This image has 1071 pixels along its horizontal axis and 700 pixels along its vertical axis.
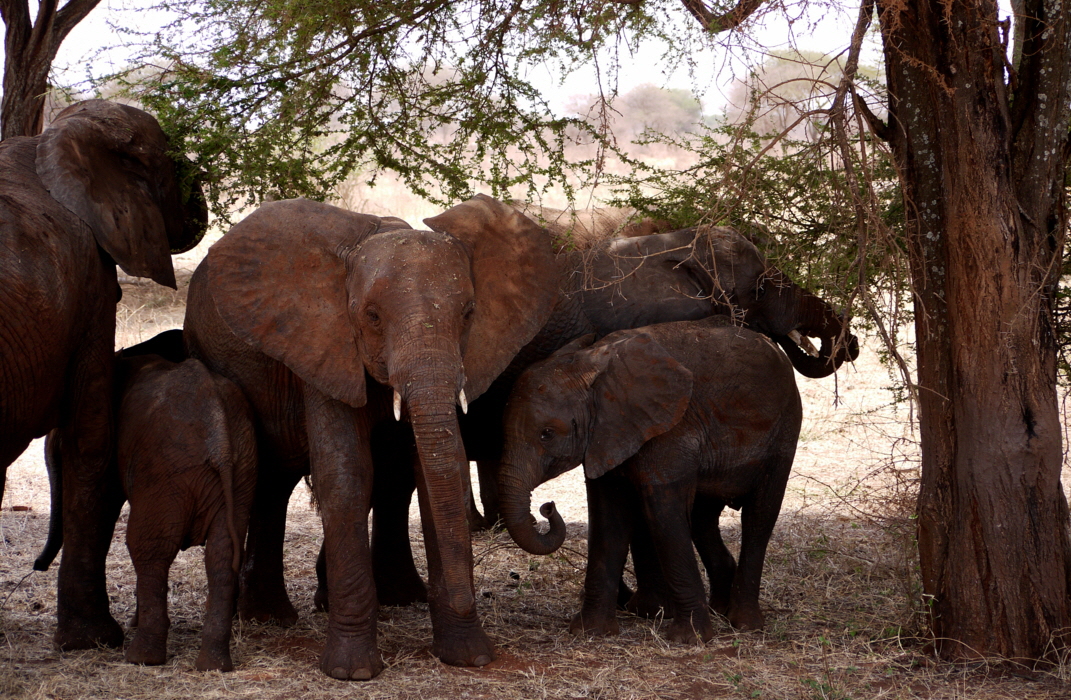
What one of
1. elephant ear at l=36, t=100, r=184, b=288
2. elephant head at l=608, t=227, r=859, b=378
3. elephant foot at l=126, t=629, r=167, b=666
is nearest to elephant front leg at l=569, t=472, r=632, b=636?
elephant head at l=608, t=227, r=859, b=378

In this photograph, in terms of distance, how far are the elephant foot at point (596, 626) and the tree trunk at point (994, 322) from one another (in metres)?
1.58

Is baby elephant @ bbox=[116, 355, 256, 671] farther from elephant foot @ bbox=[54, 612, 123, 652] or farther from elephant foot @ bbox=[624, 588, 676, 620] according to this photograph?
elephant foot @ bbox=[624, 588, 676, 620]

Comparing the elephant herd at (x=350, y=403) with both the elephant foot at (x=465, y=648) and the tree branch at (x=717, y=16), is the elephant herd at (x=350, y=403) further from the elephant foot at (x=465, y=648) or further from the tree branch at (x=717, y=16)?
the tree branch at (x=717, y=16)

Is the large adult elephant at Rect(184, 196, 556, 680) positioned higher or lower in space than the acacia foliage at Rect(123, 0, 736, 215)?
lower

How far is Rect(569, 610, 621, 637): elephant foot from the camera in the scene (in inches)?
226

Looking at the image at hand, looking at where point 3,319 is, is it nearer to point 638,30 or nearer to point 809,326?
point 638,30

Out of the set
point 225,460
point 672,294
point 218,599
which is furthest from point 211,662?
point 672,294

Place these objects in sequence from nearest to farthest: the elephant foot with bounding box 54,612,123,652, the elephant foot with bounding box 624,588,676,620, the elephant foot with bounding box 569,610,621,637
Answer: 1. the elephant foot with bounding box 54,612,123,652
2. the elephant foot with bounding box 569,610,621,637
3. the elephant foot with bounding box 624,588,676,620

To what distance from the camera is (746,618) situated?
19.2 ft

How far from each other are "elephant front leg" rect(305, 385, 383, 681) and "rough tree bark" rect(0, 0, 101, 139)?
323 cm

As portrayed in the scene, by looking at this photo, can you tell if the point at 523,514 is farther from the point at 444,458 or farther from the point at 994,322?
the point at 994,322

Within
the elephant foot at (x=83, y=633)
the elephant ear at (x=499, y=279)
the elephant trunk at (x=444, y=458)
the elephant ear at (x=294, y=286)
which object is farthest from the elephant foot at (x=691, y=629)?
the elephant foot at (x=83, y=633)

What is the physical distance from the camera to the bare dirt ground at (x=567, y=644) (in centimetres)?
478

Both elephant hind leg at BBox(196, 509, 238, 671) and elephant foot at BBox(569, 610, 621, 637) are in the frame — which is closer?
elephant hind leg at BBox(196, 509, 238, 671)
